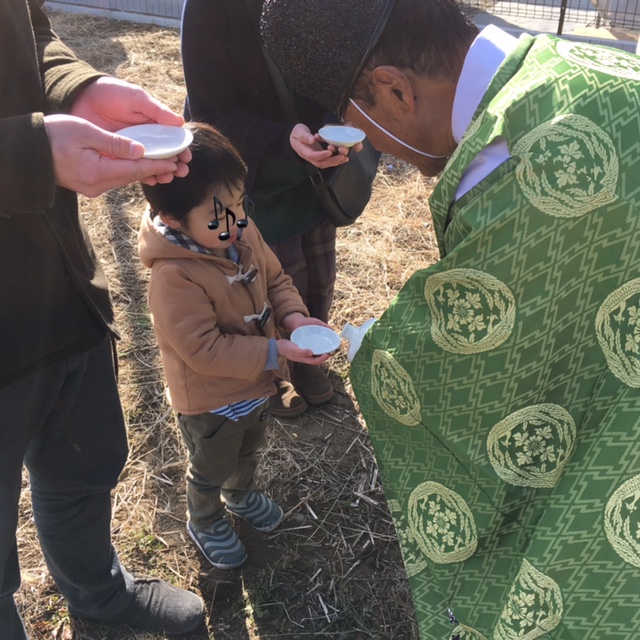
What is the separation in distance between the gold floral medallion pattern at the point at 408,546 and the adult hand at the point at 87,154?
3.10 feet

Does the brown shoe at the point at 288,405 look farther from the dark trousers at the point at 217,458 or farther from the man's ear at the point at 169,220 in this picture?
the man's ear at the point at 169,220

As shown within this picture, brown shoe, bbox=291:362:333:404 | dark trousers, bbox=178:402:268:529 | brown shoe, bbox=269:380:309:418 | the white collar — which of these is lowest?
brown shoe, bbox=269:380:309:418

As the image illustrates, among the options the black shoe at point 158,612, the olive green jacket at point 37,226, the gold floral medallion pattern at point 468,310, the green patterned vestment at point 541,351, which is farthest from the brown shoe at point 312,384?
the gold floral medallion pattern at point 468,310

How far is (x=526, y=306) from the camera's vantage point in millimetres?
1251

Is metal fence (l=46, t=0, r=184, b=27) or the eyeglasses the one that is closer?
the eyeglasses

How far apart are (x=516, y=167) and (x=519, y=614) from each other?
84cm

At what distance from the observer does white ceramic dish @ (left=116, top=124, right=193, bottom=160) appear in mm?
1646

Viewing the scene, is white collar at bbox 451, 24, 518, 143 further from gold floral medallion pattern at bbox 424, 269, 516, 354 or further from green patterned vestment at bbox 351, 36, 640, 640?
gold floral medallion pattern at bbox 424, 269, 516, 354

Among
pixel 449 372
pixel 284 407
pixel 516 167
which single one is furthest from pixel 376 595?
pixel 516 167

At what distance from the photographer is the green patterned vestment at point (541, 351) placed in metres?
1.20

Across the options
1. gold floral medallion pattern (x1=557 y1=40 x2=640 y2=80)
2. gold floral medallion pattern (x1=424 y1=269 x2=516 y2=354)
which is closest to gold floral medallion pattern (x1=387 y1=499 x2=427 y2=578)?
gold floral medallion pattern (x1=424 y1=269 x2=516 y2=354)

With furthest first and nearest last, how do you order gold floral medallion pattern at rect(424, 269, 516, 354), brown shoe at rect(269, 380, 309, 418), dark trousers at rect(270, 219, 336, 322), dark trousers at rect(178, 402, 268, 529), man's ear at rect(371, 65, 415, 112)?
brown shoe at rect(269, 380, 309, 418) < dark trousers at rect(270, 219, 336, 322) < dark trousers at rect(178, 402, 268, 529) < man's ear at rect(371, 65, 415, 112) < gold floral medallion pattern at rect(424, 269, 516, 354)

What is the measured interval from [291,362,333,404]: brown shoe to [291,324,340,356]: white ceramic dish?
3.98 feet

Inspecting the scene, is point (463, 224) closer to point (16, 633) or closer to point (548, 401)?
point (548, 401)
